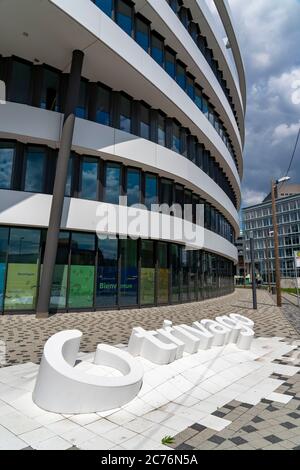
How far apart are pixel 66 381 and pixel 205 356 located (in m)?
4.15

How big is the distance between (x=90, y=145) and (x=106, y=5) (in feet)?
22.9

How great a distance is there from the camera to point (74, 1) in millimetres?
12477

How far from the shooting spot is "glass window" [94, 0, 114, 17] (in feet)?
49.2

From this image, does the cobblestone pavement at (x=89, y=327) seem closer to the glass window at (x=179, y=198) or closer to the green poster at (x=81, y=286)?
the green poster at (x=81, y=286)

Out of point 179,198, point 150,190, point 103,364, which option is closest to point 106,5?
point 150,190

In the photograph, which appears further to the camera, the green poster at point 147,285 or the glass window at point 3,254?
the green poster at point 147,285

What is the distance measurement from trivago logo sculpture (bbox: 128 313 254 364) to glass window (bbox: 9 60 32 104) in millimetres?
13444

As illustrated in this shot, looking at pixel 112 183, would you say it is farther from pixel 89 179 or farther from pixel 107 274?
pixel 107 274

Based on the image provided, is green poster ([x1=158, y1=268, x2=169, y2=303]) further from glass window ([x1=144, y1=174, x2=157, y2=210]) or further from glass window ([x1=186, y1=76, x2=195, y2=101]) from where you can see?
glass window ([x1=186, y1=76, x2=195, y2=101])

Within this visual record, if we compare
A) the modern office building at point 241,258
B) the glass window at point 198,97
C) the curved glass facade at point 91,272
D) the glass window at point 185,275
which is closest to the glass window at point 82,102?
the curved glass facade at point 91,272

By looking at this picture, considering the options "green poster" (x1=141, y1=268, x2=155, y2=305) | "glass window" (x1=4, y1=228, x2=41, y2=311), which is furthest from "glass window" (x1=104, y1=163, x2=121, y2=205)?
"green poster" (x1=141, y1=268, x2=155, y2=305)

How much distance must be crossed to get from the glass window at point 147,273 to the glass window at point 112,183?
10.7 ft

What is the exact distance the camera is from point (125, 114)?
59.6ft

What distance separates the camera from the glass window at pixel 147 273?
18.2 m
